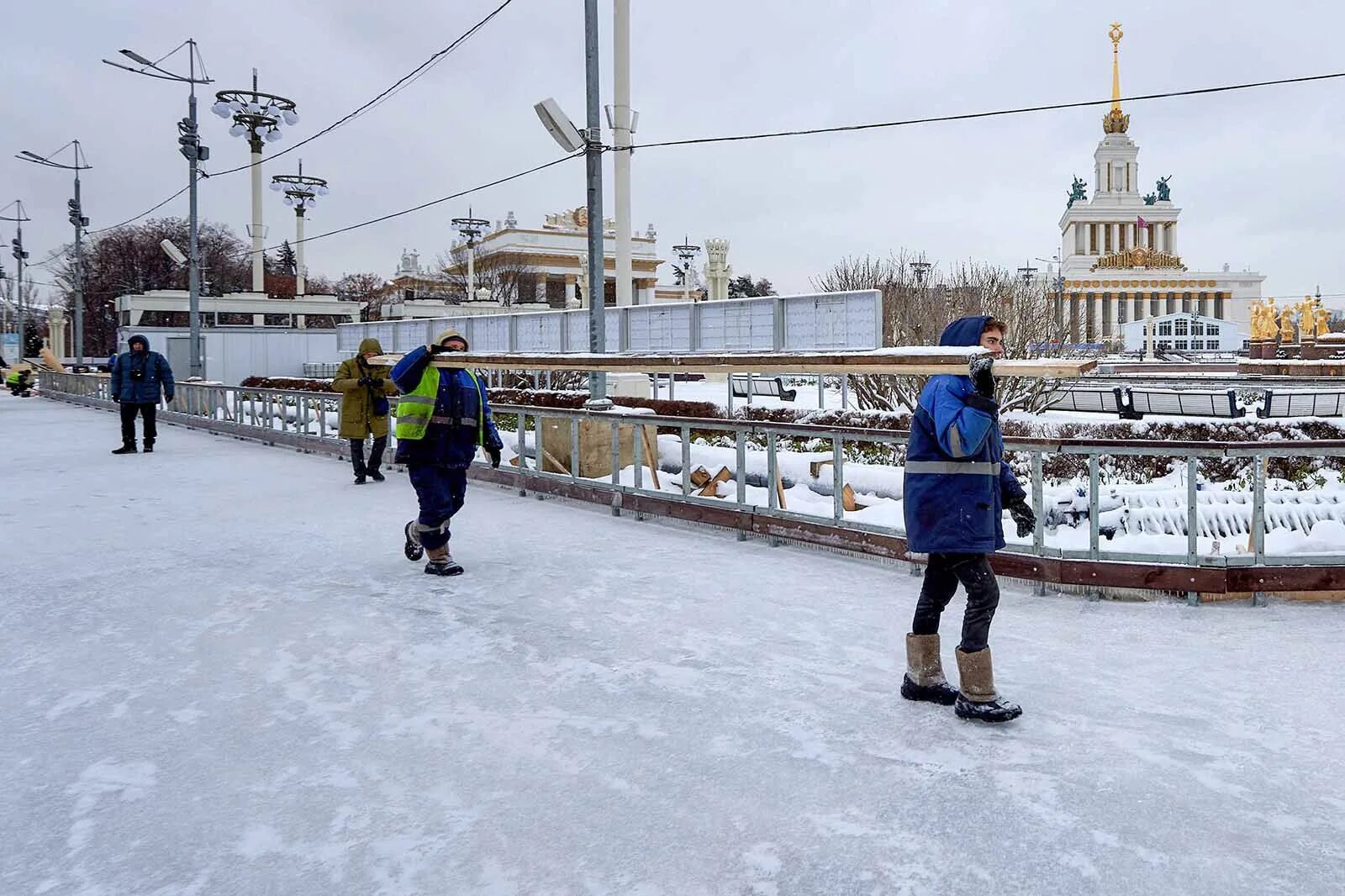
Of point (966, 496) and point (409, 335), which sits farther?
point (409, 335)

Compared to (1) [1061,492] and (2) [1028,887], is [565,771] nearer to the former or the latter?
(2) [1028,887]

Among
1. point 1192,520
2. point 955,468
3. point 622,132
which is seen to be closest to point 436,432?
point 955,468

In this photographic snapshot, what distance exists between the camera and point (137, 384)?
15.5 metres

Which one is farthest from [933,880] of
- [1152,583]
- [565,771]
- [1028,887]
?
[1152,583]

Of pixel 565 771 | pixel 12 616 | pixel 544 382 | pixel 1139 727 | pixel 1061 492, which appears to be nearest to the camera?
pixel 565 771

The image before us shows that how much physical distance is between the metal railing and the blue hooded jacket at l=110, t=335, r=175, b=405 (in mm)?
6389

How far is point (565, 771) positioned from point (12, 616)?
13.4 feet

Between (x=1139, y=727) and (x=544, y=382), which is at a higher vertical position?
(x=544, y=382)

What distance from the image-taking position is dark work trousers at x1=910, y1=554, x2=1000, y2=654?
4.25m

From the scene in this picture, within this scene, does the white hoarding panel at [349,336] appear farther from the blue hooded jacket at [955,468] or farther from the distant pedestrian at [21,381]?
the blue hooded jacket at [955,468]

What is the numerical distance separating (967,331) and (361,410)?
897 cm

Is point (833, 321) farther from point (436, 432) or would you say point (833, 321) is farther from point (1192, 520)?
point (1192, 520)

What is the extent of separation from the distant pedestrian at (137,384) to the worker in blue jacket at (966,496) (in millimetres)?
13832

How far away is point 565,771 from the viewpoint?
3723 mm
